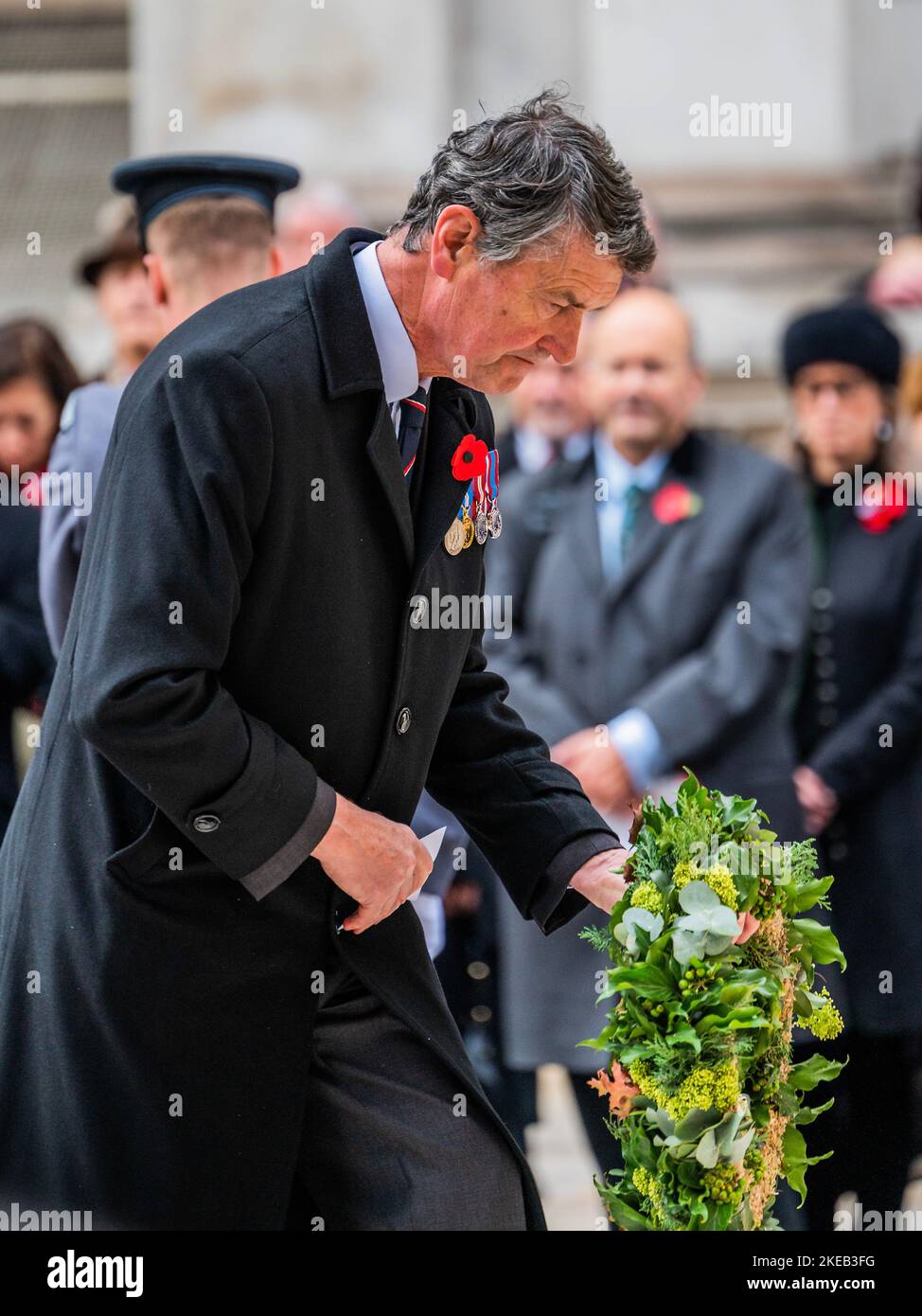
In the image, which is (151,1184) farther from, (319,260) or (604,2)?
(604,2)

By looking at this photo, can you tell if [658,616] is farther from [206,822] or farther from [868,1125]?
[206,822]

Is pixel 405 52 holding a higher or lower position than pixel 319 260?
higher

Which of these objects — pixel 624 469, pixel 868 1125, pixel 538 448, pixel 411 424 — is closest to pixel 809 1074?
pixel 411 424

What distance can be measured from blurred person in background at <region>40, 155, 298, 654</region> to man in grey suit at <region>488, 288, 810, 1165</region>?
1329mm

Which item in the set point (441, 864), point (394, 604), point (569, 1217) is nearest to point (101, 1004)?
point (394, 604)

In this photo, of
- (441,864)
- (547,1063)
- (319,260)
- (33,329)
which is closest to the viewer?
(319,260)

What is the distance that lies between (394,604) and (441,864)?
1539mm

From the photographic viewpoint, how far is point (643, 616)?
5.21 metres

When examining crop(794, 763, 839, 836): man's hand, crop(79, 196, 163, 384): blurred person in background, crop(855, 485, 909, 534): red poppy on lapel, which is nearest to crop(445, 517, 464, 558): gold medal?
crop(79, 196, 163, 384): blurred person in background

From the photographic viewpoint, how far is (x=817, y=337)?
5.60 m

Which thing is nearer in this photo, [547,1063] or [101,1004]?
[101,1004]

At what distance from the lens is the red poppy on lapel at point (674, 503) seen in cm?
520

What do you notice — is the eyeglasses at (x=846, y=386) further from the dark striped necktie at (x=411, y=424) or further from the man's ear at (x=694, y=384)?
the dark striped necktie at (x=411, y=424)

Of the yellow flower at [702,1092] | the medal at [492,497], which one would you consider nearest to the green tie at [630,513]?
the medal at [492,497]
